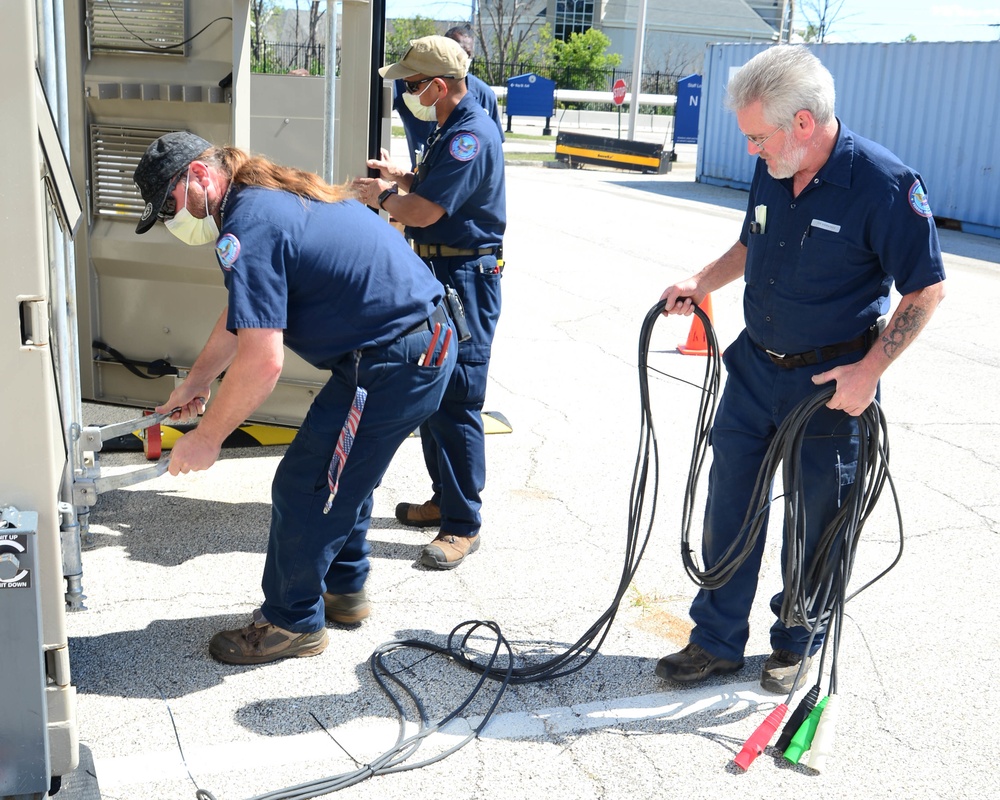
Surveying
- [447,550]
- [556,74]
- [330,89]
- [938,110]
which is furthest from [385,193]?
[556,74]

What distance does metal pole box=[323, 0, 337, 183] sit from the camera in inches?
170

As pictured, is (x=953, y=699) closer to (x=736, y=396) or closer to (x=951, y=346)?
(x=736, y=396)

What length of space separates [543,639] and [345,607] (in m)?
0.72

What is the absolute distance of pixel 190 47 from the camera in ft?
14.9

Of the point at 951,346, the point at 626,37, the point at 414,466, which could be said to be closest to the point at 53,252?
the point at 414,466

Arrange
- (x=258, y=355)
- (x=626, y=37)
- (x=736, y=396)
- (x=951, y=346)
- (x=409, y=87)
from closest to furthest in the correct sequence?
(x=258, y=355), (x=736, y=396), (x=409, y=87), (x=951, y=346), (x=626, y=37)

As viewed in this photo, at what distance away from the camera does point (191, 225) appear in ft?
9.89

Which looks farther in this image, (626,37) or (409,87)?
(626,37)

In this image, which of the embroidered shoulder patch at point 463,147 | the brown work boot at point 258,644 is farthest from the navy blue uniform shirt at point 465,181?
the brown work boot at point 258,644

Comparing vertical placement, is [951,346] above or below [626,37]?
below

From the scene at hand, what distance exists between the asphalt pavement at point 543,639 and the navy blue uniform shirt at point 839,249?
1.23m

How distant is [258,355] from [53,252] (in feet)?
1.93

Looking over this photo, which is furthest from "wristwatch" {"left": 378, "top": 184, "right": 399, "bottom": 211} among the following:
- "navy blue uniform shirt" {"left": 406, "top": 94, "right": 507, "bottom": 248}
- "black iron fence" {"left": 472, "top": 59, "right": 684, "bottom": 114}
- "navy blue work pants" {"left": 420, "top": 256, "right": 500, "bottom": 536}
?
"black iron fence" {"left": 472, "top": 59, "right": 684, "bottom": 114}

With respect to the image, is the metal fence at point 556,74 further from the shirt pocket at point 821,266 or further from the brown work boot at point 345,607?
the shirt pocket at point 821,266
